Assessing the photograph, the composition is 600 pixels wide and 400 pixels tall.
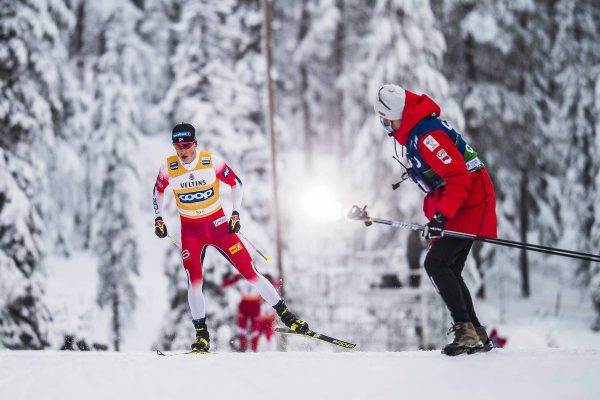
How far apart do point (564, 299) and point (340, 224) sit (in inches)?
364

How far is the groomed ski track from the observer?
484 centimetres

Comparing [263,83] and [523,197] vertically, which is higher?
[263,83]

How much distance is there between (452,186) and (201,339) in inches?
127

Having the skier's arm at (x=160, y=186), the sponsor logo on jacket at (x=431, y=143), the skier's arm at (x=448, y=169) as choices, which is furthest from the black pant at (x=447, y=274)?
the skier's arm at (x=160, y=186)

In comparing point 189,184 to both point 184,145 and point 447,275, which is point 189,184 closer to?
point 184,145

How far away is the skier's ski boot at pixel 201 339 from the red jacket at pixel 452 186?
2.79 m

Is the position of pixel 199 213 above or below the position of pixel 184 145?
below

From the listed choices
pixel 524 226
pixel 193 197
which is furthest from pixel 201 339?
pixel 524 226

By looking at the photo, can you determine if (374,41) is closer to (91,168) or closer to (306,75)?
(91,168)

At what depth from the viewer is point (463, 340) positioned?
5527 mm

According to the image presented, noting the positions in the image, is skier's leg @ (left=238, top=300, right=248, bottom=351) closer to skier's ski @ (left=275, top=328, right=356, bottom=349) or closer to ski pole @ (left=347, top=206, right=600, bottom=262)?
skier's ski @ (left=275, top=328, right=356, bottom=349)

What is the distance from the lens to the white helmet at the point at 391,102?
217 inches

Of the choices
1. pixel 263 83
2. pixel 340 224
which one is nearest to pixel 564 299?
pixel 340 224

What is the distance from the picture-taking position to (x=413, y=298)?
1700 cm
